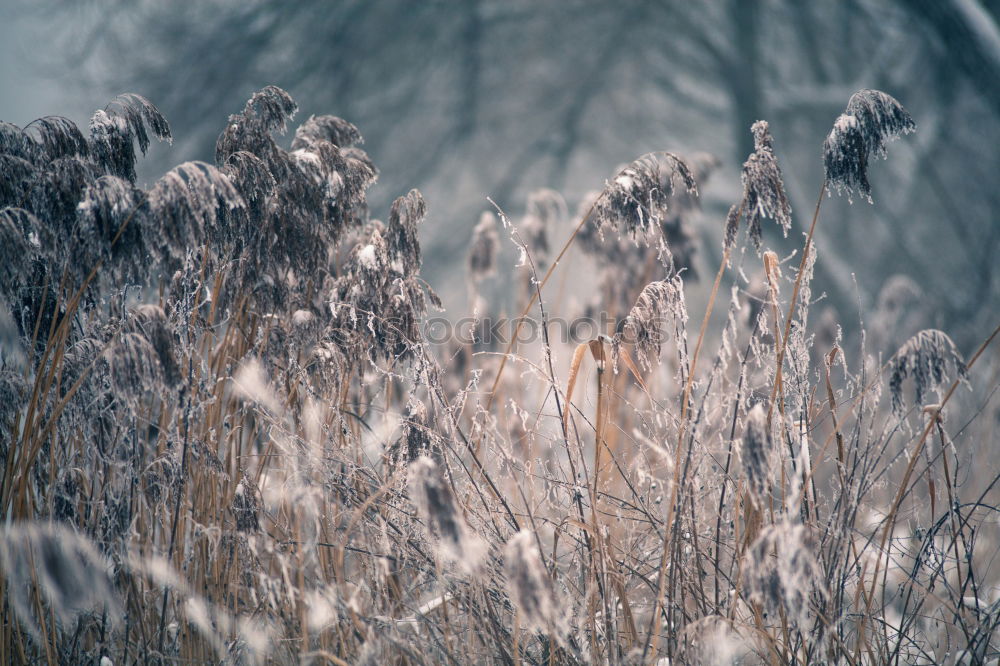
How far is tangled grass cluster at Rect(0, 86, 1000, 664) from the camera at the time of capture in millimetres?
951

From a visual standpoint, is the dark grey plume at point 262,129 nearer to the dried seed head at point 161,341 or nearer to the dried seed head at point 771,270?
the dried seed head at point 161,341

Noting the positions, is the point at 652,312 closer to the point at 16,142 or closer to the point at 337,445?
the point at 337,445

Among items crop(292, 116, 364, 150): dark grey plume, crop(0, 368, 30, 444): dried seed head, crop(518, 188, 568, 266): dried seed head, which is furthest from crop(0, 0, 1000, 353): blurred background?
crop(0, 368, 30, 444): dried seed head

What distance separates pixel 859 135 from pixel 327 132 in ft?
3.21

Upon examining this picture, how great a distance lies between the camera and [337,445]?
1.18 m

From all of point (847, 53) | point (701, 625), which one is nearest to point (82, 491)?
point (701, 625)

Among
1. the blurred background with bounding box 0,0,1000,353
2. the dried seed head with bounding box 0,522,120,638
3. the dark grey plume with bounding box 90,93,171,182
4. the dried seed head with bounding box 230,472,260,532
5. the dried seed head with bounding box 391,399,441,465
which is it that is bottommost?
the dried seed head with bounding box 0,522,120,638

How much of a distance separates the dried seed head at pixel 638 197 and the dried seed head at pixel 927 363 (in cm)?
38

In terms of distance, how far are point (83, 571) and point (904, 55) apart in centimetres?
475

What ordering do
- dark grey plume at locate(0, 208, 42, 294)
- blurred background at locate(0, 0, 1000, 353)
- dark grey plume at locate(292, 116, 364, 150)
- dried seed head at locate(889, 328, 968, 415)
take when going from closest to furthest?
dried seed head at locate(889, 328, 968, 415) → dark grey plume at locate(0, 208, 42, 294) → dark grey plume at locate(292, 116, 364, 150) → blurred background at locate(0, 0, 1000, 353)

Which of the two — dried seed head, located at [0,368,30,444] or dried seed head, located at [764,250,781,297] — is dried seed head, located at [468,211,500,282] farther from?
dried seed head, located at [0,368,30,444]

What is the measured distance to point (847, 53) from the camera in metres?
4.22

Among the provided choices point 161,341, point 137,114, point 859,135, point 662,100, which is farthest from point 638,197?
point 662,100

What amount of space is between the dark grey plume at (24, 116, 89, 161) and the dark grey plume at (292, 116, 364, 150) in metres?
0.39
